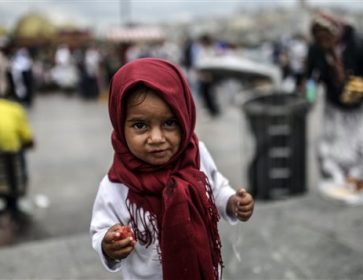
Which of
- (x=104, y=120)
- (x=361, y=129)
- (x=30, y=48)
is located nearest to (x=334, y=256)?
(x=361, y=129)

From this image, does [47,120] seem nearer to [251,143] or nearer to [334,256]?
[251,143]

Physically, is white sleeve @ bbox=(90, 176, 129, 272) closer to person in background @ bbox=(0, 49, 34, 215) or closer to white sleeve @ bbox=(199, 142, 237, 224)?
white sleeve @ bbox=(199, 142, 237, 224)

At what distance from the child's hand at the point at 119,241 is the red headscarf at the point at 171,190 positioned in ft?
0.39

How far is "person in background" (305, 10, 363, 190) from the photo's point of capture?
392cm

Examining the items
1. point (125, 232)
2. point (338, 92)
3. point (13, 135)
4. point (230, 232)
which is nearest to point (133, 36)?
point (13, 135)

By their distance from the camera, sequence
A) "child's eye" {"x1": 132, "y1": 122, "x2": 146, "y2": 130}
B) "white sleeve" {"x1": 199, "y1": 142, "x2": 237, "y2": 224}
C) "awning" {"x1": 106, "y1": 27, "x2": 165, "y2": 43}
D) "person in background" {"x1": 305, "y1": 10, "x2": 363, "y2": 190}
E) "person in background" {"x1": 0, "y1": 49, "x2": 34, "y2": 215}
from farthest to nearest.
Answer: "awning" {"x1": 106, "y1": 27, "x2": 165, "y2": 43}
"person in background" {"x1": 0, "y1": 49, "x2": 34, "y2": 215}
"person in background" {"x1": 305, "y1": 10, "x2": 363, "y2": 190}
"white sleeve" {"x1": 199, "y1": 142, "x2": 237, "y2": 224}
"child's eye" {"x1": 132, "y1": 122, "x2": 146, "y2": 130}

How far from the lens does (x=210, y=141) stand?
819 centimetres

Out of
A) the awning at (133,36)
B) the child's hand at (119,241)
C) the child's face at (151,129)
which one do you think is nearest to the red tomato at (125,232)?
the child's hand at (119,241)

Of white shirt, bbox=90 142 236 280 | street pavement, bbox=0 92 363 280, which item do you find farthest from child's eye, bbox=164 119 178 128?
street pavement, bbox=0 92 363 280

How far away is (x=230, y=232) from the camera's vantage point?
3721mm

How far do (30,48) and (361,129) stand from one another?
999 inches

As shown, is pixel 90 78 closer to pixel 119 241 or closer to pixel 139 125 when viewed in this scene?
pixel 139 125

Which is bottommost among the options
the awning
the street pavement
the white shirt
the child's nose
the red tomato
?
the awning

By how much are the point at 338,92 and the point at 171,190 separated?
2891 millimetres
